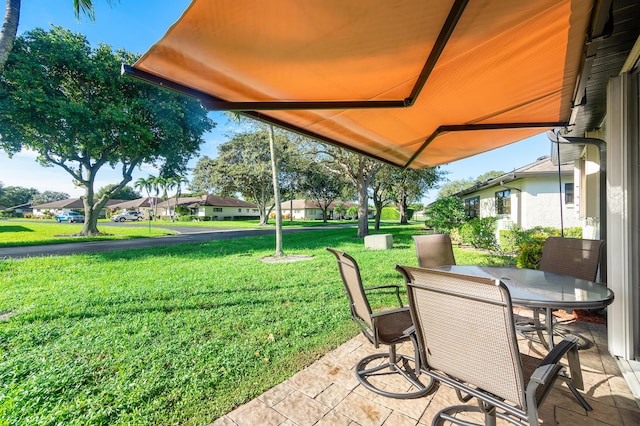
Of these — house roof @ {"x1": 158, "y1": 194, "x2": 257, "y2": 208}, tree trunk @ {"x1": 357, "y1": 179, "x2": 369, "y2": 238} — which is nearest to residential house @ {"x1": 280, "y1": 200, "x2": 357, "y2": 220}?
house roof @ {"x1": 158, "y1": 194, "x2": 257, "y2": 208}

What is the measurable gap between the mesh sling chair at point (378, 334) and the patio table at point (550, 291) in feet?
2.95

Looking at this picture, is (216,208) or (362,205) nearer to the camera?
(362,205)

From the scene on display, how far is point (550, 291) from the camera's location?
92.1 inches

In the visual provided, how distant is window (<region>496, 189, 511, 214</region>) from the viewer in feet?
43.2

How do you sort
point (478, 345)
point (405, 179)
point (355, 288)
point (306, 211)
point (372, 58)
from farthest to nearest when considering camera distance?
point (306, 211) < point (405, 179) < point (355, 288) < point (372, 58) < point (478, 345)

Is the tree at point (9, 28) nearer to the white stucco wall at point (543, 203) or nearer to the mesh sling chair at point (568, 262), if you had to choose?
the mesh sling chair at point (568, 262)

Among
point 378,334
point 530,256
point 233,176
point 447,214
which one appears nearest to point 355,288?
point 378,334

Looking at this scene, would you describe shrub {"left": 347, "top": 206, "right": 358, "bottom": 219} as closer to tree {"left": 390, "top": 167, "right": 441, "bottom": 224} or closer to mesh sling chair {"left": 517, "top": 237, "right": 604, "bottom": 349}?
tree {"left": 390, "top": 167, "right": 441, "bottom": 224}

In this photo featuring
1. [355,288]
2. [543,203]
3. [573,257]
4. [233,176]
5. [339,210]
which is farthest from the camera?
[339,210]

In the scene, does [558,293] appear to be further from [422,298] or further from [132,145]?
[132,145]

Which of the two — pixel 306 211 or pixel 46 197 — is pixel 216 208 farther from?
pixel 46 197

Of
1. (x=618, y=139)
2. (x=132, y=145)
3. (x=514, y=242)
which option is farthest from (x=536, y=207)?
(x=132, y=145)

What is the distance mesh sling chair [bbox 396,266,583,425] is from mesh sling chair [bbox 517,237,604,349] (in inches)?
75.1

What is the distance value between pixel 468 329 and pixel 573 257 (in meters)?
2.93
